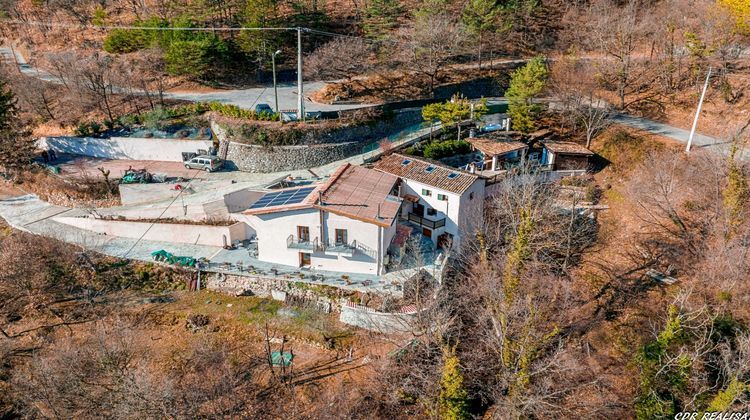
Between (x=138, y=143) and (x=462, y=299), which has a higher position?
(x=138, y=143)

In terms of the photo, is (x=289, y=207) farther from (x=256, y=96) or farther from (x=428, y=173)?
(x=256, y=96)

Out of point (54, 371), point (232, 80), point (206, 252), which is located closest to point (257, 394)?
point (54, 371)

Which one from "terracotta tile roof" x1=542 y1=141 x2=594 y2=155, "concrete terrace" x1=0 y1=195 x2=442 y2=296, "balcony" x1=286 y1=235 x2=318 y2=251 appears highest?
"terracotta tile roof" x1=542 y1=141 x2=594 y2=155

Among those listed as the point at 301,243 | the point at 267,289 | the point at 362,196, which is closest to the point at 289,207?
the point at 301,243

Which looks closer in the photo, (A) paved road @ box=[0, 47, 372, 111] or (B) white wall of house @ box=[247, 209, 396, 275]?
(B) white wall of house @ box=[247, 209, 396, 275]

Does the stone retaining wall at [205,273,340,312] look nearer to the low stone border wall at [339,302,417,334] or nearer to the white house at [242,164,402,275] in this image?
the low stone border wall at [339,302,417,334]

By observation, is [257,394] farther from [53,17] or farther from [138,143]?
[53,17]

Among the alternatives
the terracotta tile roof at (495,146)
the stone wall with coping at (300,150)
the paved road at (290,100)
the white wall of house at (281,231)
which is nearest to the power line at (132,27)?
the paved road at (290,100)

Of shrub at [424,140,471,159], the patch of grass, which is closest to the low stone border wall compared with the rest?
shrub at [424,140,471,159]
